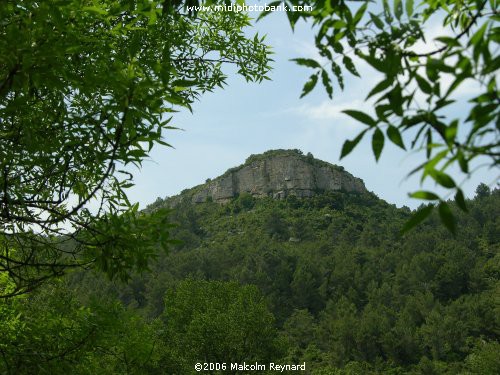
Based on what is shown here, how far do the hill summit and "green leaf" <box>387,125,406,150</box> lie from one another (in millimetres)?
117407

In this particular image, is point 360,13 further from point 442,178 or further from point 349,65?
point 442,178

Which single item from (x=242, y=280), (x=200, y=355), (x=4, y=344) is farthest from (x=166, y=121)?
(x=242, y=280)

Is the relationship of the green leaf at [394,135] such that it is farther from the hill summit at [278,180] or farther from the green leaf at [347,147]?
the hill summit at [278,180]

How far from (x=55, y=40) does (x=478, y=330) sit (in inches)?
2400

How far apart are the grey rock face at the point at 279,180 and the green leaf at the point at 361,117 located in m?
117

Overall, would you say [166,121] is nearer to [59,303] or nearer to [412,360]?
[59,303]

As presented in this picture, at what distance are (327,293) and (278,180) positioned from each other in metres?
54.9

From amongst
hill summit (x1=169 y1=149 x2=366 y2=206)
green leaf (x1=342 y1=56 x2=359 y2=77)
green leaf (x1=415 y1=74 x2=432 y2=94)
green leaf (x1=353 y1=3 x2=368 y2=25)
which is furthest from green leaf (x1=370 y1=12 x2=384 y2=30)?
hill summit (x1=169 y1=149 x2=366 y2=206)

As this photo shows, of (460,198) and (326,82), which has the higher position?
(326,82)

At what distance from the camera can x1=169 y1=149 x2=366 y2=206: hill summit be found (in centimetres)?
12250

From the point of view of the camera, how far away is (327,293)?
72.9m

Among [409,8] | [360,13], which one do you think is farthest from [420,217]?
[360,13]

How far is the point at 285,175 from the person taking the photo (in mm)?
125000

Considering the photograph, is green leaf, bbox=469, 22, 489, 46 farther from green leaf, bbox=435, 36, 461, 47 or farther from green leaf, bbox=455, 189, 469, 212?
green leaf, bbox=455, 189, 469, 212
